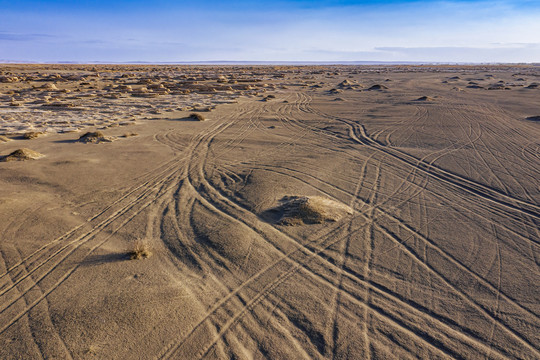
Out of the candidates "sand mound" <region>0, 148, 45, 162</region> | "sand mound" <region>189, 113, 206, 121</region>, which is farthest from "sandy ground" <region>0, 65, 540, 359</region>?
"sand mound" <region>189, 113, 206, 121</region>

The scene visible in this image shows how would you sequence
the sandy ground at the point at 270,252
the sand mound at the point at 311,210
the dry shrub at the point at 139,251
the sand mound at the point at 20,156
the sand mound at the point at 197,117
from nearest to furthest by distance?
the sandy ground at the point at 270,252, the dry shrub at the point at 139,251, the sand mound at the point at 311,210, the sand mound at the point at 20,156, the sand mound at the point at 197,117

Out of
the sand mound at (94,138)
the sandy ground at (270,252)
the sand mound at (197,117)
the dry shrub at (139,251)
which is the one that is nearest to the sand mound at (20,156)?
the sandy ground at (270,252)

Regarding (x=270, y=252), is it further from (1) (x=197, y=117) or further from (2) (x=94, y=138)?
(1) (x=197, y=117)

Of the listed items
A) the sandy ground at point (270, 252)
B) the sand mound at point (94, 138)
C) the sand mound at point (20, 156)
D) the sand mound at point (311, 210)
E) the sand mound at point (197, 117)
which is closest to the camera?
the sandy ground at point (270, 252)

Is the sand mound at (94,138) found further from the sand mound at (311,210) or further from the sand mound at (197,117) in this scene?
the sand mound at (311,210)

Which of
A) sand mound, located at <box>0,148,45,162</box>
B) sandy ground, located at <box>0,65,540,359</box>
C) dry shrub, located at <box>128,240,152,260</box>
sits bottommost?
sandy ground, located at <box>0,65,540,359</box>

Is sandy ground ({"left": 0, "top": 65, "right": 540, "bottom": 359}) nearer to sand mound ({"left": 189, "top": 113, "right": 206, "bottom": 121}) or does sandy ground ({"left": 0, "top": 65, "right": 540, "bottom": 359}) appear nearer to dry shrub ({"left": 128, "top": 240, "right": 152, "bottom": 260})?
dry shrub ({"left": 128, "top": 240, "right": 152, "bottom": 260})

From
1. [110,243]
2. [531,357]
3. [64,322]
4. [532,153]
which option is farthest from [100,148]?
[532,153]
